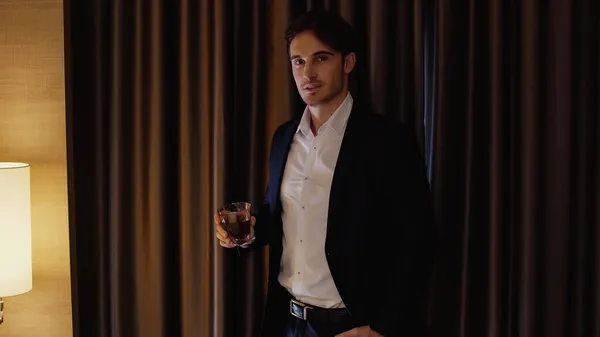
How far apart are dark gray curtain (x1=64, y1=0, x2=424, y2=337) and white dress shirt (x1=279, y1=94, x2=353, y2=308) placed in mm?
288

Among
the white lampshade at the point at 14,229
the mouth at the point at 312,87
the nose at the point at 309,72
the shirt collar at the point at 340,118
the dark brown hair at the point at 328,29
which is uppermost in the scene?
the dark brown hair at the point at 328,29

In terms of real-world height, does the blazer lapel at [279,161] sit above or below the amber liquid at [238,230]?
above

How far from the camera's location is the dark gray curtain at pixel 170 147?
6.75 feet

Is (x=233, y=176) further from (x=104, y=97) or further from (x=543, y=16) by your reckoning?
(x=543, y=16)

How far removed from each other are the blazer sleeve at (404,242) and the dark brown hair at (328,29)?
0.25 metres

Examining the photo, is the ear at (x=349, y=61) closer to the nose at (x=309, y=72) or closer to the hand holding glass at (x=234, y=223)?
the nose at (x=309, y=72)

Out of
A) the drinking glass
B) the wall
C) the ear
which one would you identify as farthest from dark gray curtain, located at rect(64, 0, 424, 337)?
the drinking glass

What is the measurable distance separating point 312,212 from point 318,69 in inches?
14.4

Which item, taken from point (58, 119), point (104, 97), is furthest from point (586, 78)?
point (58, 119)

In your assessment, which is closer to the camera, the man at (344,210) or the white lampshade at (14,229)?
the man at (344,210)

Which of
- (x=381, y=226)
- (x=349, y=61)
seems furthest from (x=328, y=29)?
(x=381, y=226)

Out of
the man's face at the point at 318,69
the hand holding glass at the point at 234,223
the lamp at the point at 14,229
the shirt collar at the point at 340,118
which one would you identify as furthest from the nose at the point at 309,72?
the lamp at the point at 14,229

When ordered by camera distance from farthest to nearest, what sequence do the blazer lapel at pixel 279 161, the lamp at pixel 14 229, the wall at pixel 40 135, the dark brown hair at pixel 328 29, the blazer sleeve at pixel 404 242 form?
the wall at pixel 40 135, the lamp at pixel 14 229, the blazer lapel at pixel 279 161, the dark brown hair at pixel 328 29, the blazer sleeve at pixel 404 242

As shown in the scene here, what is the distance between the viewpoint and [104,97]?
218 cm
